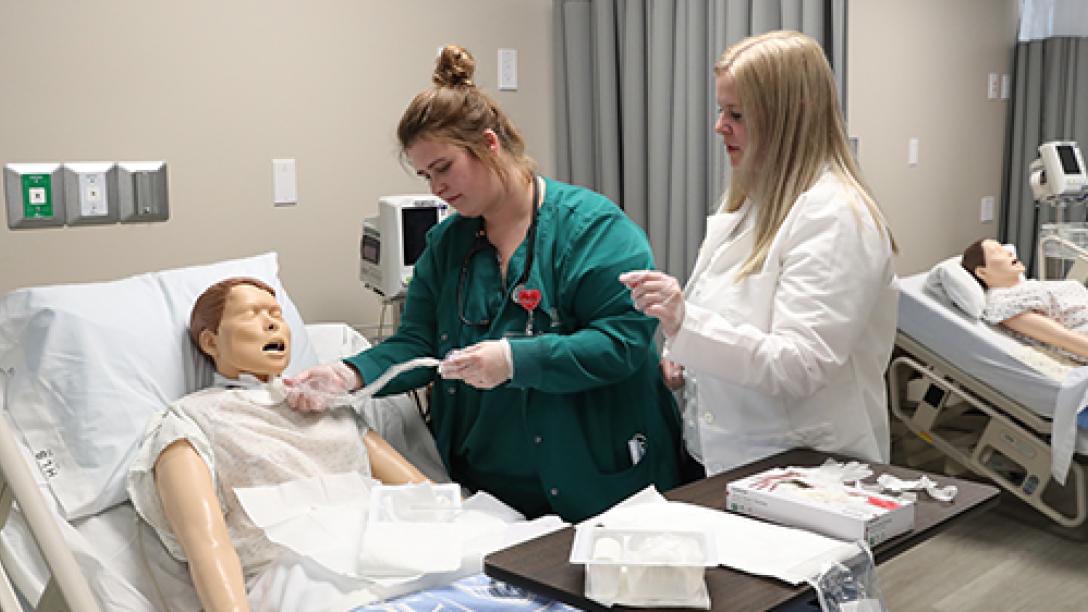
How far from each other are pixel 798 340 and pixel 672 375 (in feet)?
1.51

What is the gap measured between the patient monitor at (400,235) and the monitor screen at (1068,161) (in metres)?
2.15

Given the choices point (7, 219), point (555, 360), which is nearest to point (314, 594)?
point (555, 360)

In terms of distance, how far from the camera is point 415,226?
2.63 meters

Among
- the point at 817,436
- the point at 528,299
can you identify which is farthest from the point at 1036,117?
the point at 528,299

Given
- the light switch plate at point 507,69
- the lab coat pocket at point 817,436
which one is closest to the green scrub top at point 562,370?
the lab coat pocket at point 817,436

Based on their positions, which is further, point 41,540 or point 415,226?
point 415,226

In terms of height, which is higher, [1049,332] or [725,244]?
[725,244]

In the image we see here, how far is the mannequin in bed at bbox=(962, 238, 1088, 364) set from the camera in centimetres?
321

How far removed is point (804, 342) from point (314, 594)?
34.1 inches

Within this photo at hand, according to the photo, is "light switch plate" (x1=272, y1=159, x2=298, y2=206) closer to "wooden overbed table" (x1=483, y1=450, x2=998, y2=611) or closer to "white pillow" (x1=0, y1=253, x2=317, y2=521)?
"white pillow" (x1=0, y1=253, x2=317, y2=521)

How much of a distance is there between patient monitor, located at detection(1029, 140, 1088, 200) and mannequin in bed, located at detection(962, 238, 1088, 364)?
32cm

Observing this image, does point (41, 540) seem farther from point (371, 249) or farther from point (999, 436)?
point (999, 436)

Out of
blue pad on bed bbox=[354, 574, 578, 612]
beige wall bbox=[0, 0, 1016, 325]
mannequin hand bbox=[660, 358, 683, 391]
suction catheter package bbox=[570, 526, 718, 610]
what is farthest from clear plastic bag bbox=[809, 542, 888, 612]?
beige wall bbox=[0, 0, 1016, 325]

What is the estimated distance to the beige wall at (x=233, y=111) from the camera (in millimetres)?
2442
